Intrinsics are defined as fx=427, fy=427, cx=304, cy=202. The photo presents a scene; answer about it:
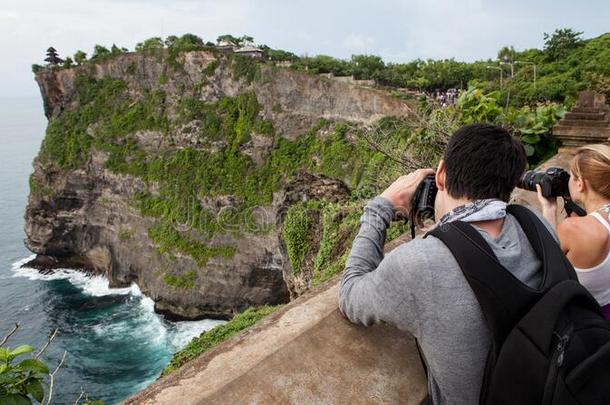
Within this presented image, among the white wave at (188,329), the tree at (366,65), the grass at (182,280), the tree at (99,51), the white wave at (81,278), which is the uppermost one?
the tree at (99,51)

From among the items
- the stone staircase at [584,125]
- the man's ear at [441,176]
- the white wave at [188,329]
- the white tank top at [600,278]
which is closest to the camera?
the man's ear at [441,176]

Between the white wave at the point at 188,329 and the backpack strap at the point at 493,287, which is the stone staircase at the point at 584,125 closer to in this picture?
the backpack strap at the point at 493,287

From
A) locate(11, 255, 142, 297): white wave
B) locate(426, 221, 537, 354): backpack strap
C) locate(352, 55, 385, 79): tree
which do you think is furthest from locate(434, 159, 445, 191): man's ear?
locate(11, 255, 142, 297): white wave

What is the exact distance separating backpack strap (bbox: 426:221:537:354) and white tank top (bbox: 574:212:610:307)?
3.42 ft

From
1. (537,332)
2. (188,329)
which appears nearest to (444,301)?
(537,332)

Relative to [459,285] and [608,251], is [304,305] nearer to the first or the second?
[459,285]

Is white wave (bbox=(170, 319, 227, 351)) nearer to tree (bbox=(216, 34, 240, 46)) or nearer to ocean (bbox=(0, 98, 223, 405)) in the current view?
ocean (bbox=(0, 98, 223, 405))

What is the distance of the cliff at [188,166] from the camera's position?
96.1 ft

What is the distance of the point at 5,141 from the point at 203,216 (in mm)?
130844

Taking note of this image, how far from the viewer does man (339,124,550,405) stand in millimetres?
1341

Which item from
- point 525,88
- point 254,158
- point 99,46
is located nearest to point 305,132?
point 254,158

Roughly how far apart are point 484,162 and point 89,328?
33671mm

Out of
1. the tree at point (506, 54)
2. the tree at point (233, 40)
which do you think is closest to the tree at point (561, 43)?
the tree at point (506, 54)

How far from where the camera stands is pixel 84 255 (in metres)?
37.8
